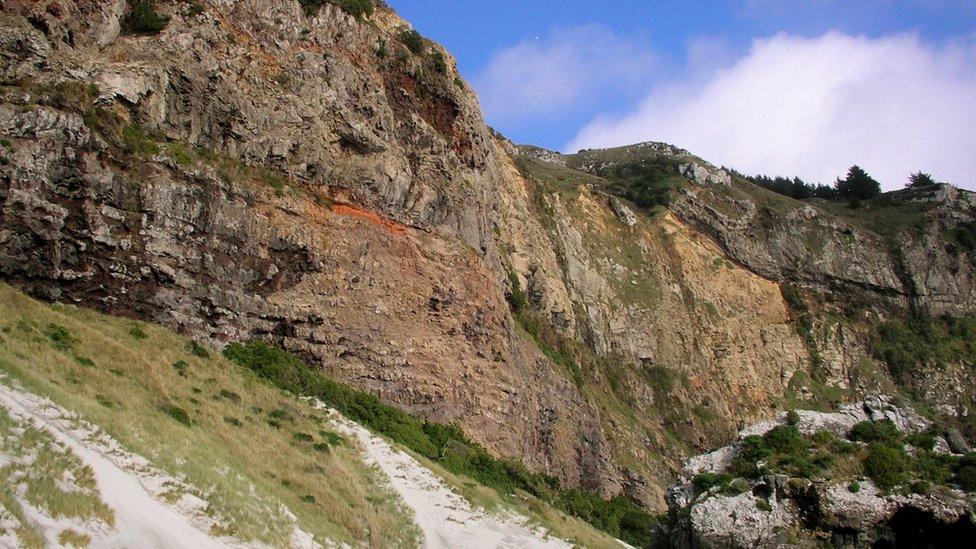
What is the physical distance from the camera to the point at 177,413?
17.7 meters

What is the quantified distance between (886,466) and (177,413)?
54.4 feet

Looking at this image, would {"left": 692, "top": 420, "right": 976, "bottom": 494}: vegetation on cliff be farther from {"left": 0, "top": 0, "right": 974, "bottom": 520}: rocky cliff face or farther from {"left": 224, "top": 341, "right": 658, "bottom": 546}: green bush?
{"left": 0, "top": 0, "right": 974, "bottom": 520}: rocky cliff face

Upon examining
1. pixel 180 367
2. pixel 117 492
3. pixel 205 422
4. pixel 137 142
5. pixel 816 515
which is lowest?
pixel 117 492

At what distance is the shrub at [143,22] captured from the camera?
26.4m

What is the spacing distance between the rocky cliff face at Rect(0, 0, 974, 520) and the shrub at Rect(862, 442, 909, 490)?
13.6 m

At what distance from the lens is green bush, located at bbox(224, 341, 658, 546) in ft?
77.2

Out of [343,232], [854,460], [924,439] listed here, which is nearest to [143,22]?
[343,232]

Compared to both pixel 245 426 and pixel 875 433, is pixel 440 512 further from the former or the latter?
pixel 875 433

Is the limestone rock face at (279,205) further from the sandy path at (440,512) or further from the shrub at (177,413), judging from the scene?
the shrub at (177,413)

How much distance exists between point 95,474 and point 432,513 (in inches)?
458

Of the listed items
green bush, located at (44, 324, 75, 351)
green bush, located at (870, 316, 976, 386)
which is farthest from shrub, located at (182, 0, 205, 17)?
green bush, located at (870, 316, 976, 386)

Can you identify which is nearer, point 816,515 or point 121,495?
point 121,495

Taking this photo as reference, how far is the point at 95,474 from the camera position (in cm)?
1081

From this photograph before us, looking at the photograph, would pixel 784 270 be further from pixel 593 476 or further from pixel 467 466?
pixel 467 466
